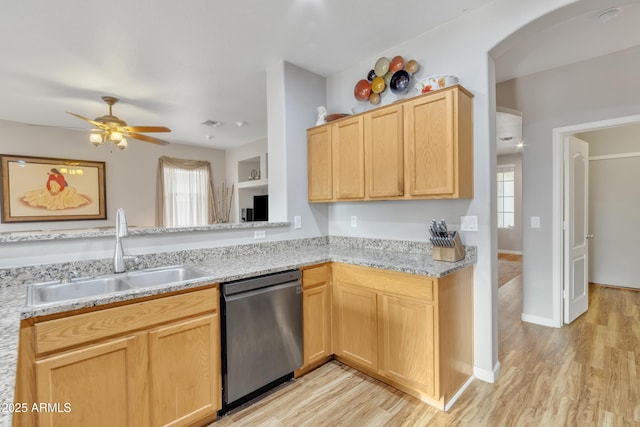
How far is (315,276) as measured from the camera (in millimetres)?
2389

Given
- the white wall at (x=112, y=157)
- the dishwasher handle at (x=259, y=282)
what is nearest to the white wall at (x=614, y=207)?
the dishwasher handle at (x=259, y=282)

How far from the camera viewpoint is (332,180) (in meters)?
2.84

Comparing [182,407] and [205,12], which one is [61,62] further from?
[182,407]

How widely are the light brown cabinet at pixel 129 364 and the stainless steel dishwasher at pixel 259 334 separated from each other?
7cm

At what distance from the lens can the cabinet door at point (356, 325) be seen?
2.23 metres

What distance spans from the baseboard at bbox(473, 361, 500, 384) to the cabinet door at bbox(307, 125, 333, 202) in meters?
1.79

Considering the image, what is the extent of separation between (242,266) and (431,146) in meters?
1.57

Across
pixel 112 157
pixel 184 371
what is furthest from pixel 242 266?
pixel 112 157

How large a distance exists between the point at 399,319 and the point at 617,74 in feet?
10.2

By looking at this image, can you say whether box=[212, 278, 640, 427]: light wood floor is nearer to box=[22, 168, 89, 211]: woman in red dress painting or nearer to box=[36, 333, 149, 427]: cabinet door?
box=[36, 333, 149, 427]: cabinet door

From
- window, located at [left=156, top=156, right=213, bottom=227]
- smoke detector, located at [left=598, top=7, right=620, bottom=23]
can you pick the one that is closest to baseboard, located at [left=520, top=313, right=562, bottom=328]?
smoke detector, located at [left=598, top=7, right=620, bottom=23]

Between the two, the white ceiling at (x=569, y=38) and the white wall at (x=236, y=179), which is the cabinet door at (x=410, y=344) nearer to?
the white ceiling at (x=569, y=38)

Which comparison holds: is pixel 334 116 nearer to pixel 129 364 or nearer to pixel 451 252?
pixel 451 252

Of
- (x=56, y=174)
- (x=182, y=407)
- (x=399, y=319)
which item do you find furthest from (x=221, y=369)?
(x=56, y=174)
